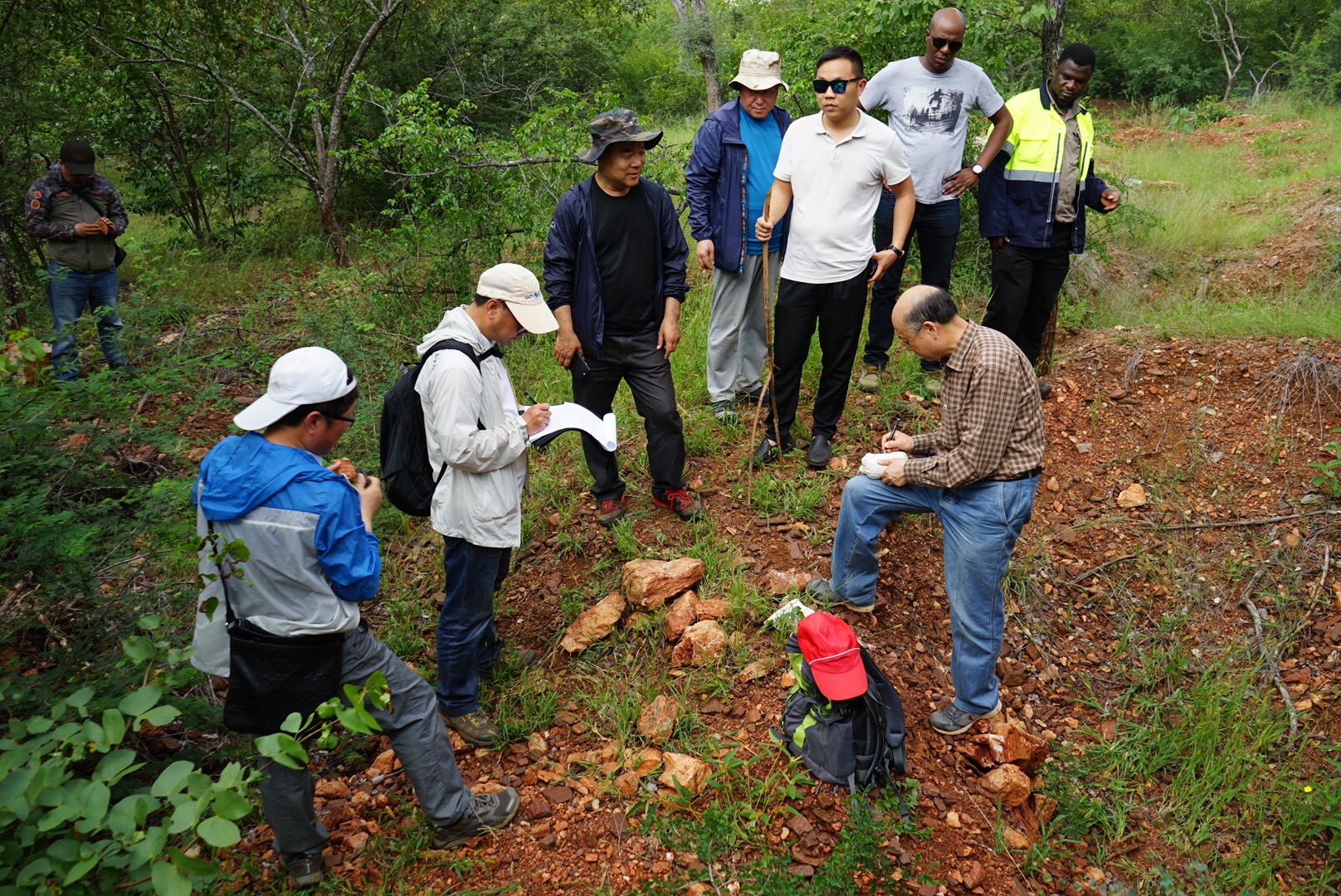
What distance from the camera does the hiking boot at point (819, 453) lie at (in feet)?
15.4

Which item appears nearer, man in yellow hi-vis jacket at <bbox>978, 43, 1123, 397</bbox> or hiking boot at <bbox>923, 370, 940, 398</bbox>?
man in yellow hi-vis jacket at <bbox>978, 43, 1123, 397</bbox>

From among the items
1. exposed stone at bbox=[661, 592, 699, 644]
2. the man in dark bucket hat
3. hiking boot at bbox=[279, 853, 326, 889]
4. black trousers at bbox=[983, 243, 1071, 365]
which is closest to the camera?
hiking boot at bbox=[279, 853, 326, 889]

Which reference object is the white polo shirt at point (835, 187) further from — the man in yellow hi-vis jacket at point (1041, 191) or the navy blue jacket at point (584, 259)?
the man in yellow hi-vis jacket at point (1041, 191)

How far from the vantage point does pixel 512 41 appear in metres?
12.1

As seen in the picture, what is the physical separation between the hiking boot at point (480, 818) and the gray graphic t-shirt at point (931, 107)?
390 centimetres

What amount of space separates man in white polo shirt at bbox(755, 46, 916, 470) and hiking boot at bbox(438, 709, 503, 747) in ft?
7.03

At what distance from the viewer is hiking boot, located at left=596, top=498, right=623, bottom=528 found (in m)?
4.47

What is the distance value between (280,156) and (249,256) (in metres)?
1.23

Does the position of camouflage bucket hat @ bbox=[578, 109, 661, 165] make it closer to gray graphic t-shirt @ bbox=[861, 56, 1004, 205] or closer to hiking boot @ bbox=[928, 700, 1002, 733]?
gray graphic t-shirt @ bbox=[861, 56, 1004, 205]

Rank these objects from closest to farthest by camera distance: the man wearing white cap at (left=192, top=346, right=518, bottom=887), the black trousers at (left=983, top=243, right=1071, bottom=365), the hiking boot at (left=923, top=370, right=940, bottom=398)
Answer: the man wearing white cap at (left=192, top=346, right=518, bottom=887)
the black trousers at (left=983, top=243, right=1071, bottom=365)
the hiking boot at (left=923, top=370, right=940, bottom=398)

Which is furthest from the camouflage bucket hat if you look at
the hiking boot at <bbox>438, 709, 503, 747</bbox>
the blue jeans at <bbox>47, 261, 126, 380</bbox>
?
the blue jeans at <bbox>47, 261, 126, 380</bbox>

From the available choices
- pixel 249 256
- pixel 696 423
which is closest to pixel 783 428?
pixel 696 423

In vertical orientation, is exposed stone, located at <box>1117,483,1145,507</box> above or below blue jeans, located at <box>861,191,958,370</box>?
below

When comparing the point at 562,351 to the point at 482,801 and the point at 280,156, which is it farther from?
the point at 280,156
